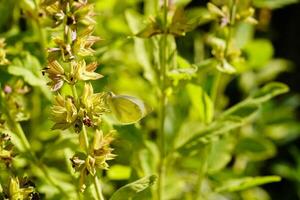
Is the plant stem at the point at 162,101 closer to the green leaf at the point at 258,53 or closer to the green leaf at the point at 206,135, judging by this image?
the green leaf at the point at 206,135

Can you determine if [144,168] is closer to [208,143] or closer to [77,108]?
[208,143]

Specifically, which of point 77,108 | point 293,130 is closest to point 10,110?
point 77,108


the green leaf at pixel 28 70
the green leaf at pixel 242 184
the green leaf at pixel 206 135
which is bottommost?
the green leaf at pixel 242 184

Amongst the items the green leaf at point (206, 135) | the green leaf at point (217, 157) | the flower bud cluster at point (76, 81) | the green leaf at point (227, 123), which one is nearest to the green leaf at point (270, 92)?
the green leaf at point (227, 123)

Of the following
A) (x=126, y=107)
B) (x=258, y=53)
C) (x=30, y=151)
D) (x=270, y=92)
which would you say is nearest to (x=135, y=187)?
(x=126, y=107)

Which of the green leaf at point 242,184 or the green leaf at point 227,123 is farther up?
the green leaf at point 227,123

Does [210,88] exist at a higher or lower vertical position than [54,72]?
lower

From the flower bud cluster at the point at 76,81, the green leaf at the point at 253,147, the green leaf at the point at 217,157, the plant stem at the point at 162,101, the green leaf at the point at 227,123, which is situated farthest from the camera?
the green leaf at the point at 253,147

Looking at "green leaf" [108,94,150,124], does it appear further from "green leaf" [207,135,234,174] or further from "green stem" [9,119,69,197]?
"green leaf" [207,135,234,174]
